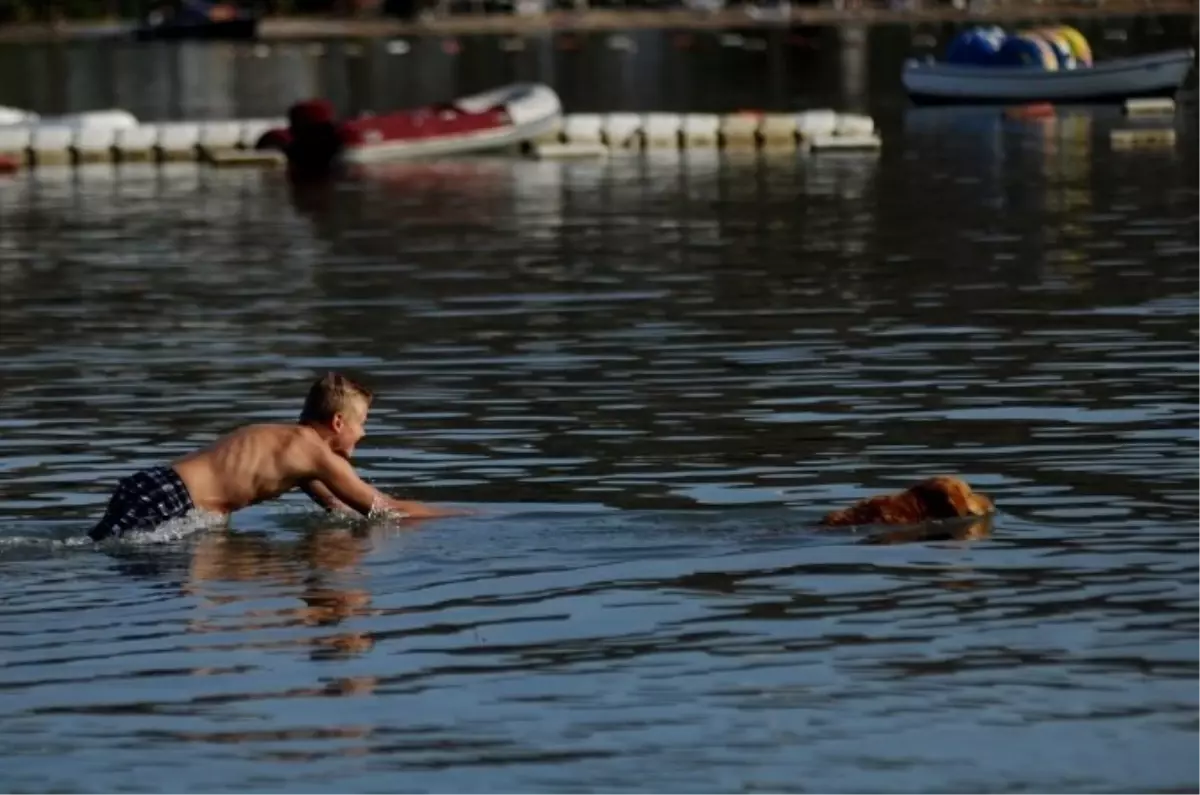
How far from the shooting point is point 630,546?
1648 cm

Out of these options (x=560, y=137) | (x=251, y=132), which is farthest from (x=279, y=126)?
(x=560, y=137)

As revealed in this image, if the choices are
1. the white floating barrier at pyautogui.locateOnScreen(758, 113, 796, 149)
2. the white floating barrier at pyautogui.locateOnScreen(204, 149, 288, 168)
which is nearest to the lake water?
the white floating barrier at pyautogui.locateOnScreen(204, 149, 288, 168)

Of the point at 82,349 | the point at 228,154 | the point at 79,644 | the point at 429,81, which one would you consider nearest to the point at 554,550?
the point at 79,644

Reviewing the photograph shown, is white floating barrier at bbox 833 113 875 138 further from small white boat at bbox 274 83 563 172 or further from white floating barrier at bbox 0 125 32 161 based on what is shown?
white floating barrier at bbox 0 125 32 161

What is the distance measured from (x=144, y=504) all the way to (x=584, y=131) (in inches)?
1657

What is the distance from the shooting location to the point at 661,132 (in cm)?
5791

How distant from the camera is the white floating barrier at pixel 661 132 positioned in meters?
57.7

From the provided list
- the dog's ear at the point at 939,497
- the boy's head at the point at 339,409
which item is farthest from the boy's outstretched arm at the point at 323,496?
the dog's ear at the point at 939,497

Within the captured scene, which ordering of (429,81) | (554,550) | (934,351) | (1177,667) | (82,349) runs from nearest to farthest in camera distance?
(1177,667)
(554,550)
(934,351)
(82,349)
(429,81)

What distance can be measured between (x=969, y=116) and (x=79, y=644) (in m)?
54.6

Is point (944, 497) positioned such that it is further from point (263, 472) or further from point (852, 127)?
point (852, 127)

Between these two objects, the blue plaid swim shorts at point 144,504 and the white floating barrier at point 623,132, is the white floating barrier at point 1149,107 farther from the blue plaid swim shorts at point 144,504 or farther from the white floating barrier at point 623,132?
the blue plaid swim shorts at point 144,504

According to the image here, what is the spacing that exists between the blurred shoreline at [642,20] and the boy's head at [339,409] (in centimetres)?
13212

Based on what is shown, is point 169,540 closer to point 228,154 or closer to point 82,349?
point 82,349
